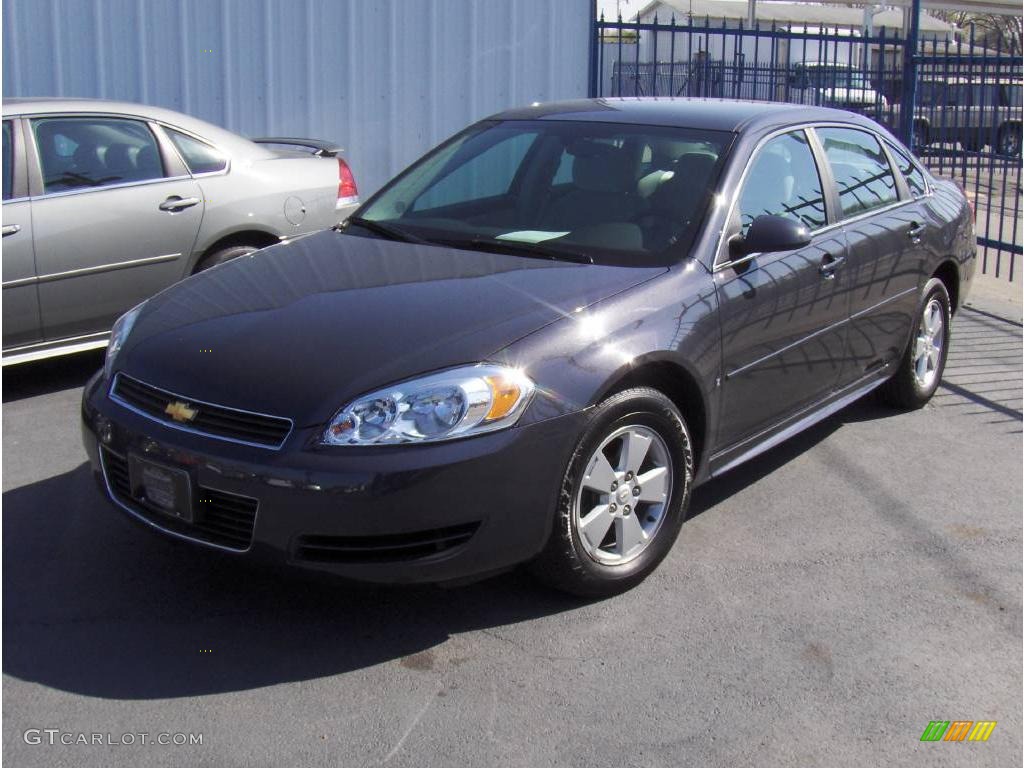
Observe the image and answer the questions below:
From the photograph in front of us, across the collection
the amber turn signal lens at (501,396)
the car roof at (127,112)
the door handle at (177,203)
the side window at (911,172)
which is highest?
the car roof at (127,112)

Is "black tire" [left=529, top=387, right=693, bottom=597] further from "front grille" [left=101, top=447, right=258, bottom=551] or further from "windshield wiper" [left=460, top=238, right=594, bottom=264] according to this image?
"front grille" [left=101, top=447, right=258, bottom=551]

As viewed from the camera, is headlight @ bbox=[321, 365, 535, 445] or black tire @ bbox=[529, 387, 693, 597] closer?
headlight @ bbox=[321, 365, 535, 445]

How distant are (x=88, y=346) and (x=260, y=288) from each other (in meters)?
2.45

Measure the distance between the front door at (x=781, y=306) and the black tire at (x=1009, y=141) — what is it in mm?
5646

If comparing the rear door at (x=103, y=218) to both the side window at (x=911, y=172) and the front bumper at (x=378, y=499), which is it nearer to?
the front bumper at (x=378, y=499)

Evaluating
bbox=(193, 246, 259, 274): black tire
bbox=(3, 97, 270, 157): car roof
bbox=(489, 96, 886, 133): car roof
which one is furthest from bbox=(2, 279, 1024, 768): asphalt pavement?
bbox=(3, 97, 270, 157): car roof

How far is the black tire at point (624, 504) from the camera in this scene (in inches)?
143

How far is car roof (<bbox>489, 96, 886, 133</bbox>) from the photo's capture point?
4828 mm

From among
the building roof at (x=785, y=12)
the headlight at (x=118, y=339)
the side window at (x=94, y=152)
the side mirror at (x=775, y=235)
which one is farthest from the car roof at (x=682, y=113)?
the building roof at (x=785, y=12)

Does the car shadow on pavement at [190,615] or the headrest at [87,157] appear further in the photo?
the headrest at [87,157]

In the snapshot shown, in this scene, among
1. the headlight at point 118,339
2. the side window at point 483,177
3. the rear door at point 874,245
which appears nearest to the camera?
the headlight at point 118,339

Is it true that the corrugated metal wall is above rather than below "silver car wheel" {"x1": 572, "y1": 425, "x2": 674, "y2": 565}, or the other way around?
above

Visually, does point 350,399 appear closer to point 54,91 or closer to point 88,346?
point 88,346

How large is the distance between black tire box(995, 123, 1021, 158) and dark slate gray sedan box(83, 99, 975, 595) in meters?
5.09
